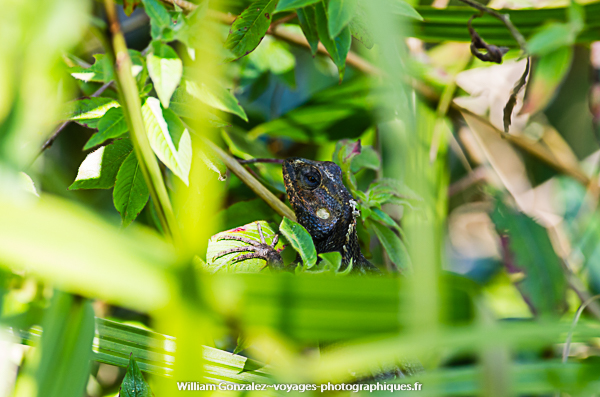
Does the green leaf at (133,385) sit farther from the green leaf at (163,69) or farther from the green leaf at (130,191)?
the green leaf at (163,69)

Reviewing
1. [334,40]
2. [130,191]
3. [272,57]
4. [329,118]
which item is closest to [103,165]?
[130,191]

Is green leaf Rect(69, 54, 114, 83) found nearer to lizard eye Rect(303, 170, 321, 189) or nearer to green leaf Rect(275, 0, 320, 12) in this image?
green leaf Rect(275, 0, 320, 12)

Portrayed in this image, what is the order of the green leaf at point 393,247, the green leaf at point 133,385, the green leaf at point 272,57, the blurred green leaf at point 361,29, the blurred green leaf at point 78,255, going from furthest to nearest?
the green leaf at point 272,57 < the green leaf at point 393,247 < the blurred green leaf at point 361,29 < the green leaf at point 133,385 < the blurred green leaf at point 78,255

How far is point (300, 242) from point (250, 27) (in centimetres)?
37

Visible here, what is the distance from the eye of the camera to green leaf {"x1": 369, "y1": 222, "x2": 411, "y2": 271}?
77 centimetres

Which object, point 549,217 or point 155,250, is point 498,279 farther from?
point 155,250

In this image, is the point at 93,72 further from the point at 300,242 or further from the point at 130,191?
the point at 300,242

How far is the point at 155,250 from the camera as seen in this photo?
0.28 m

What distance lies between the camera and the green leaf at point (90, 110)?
64cm

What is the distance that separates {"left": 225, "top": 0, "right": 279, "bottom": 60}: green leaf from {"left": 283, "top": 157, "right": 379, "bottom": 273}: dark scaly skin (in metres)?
0.31

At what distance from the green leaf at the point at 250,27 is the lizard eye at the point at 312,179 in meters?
0.35

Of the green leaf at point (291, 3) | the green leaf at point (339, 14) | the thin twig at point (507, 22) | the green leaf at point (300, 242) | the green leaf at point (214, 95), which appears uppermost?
the thin twig at point (507, 22)

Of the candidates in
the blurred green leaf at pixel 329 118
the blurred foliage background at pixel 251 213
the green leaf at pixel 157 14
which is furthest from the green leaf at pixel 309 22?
the blurred green leaf at pixel 329 118

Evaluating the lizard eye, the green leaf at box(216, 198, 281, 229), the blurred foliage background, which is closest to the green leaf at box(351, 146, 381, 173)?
the blurred foliage background
